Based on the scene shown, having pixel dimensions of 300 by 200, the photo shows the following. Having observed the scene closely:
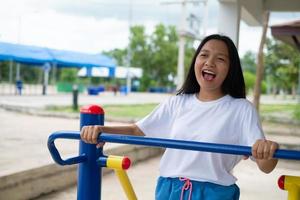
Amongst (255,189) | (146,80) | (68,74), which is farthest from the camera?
(146,80)

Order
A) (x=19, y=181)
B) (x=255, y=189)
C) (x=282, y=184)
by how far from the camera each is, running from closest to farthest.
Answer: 1. (x=282, y=184)
2. (x=19, y=181)
3. (x=255, y=189)

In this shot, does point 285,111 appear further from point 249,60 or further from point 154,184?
point 249,60

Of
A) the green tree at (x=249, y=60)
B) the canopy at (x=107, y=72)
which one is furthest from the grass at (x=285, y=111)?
the green tree at (x=249, y=60)

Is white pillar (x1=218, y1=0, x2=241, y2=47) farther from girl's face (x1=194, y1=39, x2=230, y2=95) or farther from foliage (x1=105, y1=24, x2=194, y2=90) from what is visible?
foliage (x1=105, y1=24, x2=194, y2=90)

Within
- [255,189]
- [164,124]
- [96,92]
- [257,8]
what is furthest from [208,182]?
[96,92]

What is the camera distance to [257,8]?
8203 mm

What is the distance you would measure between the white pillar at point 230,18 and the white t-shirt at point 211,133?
6340 mm

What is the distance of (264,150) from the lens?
145cm

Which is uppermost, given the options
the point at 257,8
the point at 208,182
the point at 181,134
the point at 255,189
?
the point at 257,8

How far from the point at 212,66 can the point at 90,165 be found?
0.61 metres

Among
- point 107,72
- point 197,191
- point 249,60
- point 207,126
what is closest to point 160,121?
point 207,126

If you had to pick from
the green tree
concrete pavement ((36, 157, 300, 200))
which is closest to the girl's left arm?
concrete pavement ((36, 157, 300, 200))

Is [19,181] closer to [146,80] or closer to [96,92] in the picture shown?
[96,92]

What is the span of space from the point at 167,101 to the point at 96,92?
918 inches
